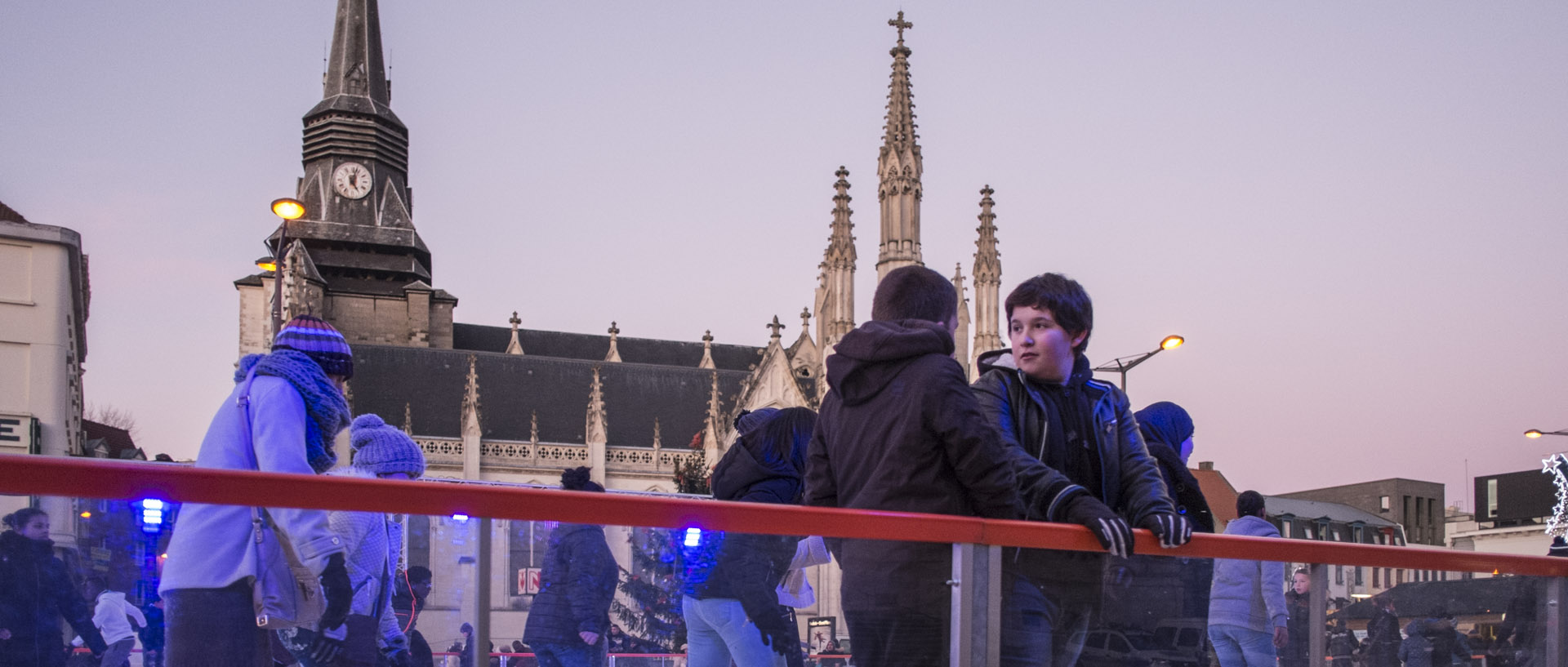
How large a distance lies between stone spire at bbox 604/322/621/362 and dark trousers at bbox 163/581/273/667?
6041cm

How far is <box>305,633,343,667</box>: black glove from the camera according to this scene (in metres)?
3.14

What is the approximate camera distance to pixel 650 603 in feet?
11.1

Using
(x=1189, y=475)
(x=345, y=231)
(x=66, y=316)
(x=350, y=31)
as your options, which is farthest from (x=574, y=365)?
(x=1189, y=475)

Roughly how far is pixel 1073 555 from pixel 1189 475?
1.47 m

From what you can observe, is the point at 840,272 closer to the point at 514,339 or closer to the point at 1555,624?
the point at 514,339

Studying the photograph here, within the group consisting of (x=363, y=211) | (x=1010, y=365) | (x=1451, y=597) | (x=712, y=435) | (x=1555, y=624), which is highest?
(x=363, y=211)

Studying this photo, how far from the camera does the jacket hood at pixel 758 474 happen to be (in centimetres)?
485

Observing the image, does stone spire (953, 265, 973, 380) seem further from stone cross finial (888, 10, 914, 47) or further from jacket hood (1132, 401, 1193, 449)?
jacket hood (1132, 401, 1193, 449)

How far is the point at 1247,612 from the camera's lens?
4.13 metres

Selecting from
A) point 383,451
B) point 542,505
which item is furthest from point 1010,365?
point 383,451

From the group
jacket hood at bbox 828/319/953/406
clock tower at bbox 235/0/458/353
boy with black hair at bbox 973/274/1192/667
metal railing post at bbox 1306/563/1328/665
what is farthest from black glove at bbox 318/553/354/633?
clock tower at bbox 235/0/458/353

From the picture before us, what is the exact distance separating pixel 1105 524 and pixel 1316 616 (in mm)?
1151

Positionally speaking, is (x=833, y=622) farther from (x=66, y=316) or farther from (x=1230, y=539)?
(x=66, y=316)

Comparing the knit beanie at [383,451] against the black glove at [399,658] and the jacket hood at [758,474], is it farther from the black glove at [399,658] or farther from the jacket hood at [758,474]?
the black glove at [399,658]
